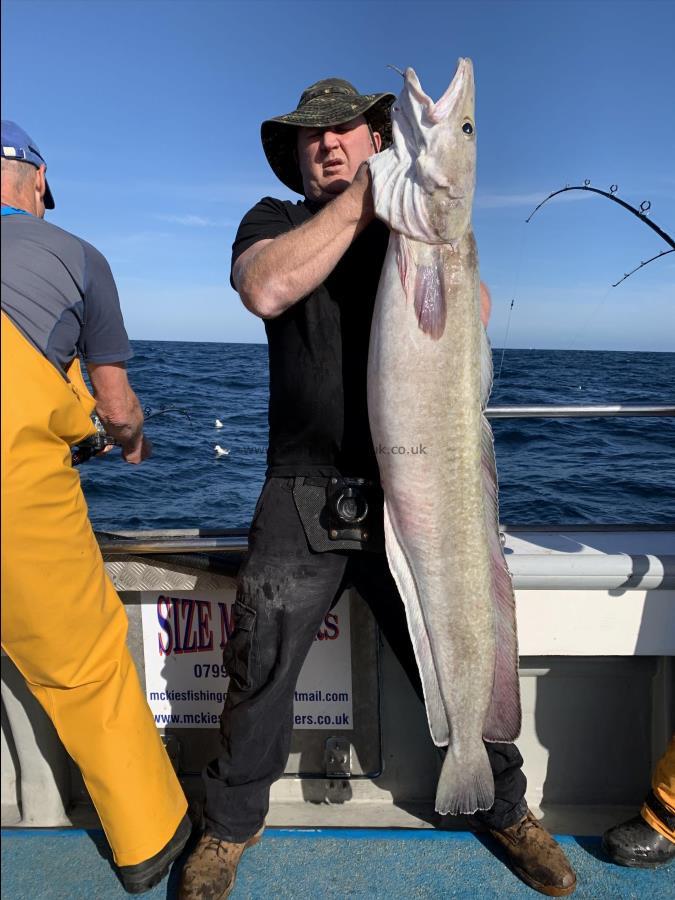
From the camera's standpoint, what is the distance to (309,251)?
2.29 meters

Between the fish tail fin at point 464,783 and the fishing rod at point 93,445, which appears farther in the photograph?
the fishing rod at point 93,445

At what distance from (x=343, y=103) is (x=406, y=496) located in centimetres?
145

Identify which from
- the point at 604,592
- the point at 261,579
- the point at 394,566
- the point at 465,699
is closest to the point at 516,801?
the point at 465,699

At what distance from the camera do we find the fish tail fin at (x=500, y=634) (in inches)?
100

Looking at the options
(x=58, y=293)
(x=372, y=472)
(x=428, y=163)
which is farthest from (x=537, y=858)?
(x=58, y=293)

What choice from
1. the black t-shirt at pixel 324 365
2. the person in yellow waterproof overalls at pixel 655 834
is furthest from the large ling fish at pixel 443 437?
the person in yellow waterproof overalls at pixel 655 834

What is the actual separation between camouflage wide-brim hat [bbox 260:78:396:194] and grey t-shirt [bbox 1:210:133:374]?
2.83ft

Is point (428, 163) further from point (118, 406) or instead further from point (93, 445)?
point (93, 445)

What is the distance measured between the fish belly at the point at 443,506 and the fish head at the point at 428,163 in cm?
14

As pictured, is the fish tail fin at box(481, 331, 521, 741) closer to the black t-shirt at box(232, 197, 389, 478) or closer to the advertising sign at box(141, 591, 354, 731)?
the black t-shirt at box(232, 197, 389, 478)

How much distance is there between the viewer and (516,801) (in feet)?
9.06

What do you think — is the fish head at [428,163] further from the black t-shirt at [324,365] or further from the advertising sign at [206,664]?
the advertising sign at [206,664]

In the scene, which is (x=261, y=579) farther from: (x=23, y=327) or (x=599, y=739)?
(x=599, y=739)

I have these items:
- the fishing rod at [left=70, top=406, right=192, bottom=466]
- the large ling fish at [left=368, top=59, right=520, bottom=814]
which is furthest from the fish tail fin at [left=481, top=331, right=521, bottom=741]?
the fishing rod at [left=70, top=406, right=192, bottom=466]
